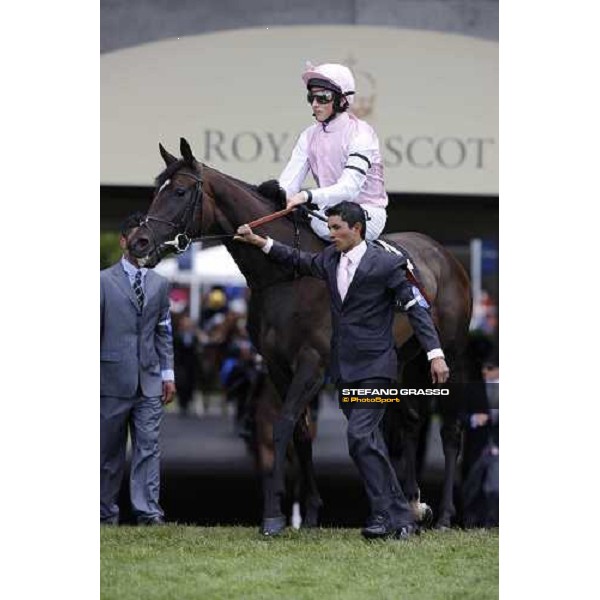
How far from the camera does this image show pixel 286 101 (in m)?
9.82

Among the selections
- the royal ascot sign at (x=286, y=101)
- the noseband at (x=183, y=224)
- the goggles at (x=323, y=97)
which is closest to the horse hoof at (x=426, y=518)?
the royal ascot sign at (x=286, y=101)

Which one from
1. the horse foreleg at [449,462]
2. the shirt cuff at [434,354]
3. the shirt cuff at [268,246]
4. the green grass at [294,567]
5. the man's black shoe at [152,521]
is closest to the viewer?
the green grass at [294,567]

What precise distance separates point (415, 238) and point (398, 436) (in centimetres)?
127

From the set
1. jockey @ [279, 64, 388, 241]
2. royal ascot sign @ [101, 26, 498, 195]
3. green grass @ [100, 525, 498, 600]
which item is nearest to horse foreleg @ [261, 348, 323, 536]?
green grass @ [100, 525, 498, 600]

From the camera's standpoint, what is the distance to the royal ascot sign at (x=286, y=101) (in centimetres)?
977

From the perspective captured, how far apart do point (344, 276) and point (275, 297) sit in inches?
18.8

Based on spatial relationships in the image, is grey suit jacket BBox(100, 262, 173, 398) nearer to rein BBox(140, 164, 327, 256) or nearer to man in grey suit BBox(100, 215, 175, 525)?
man in grey suit BBox(100, 215, 175, 525)

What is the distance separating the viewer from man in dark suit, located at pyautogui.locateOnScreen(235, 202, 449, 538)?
905 centimetres

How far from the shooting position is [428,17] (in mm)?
10203

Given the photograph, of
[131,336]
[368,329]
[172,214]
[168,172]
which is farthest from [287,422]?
[168,172]

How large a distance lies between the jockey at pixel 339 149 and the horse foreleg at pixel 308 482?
1.20 m

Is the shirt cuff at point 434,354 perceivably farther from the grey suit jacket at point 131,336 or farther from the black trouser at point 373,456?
the grey suit jacket at point 131,336

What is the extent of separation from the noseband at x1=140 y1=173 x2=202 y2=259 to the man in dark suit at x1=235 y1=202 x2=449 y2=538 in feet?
2.39
